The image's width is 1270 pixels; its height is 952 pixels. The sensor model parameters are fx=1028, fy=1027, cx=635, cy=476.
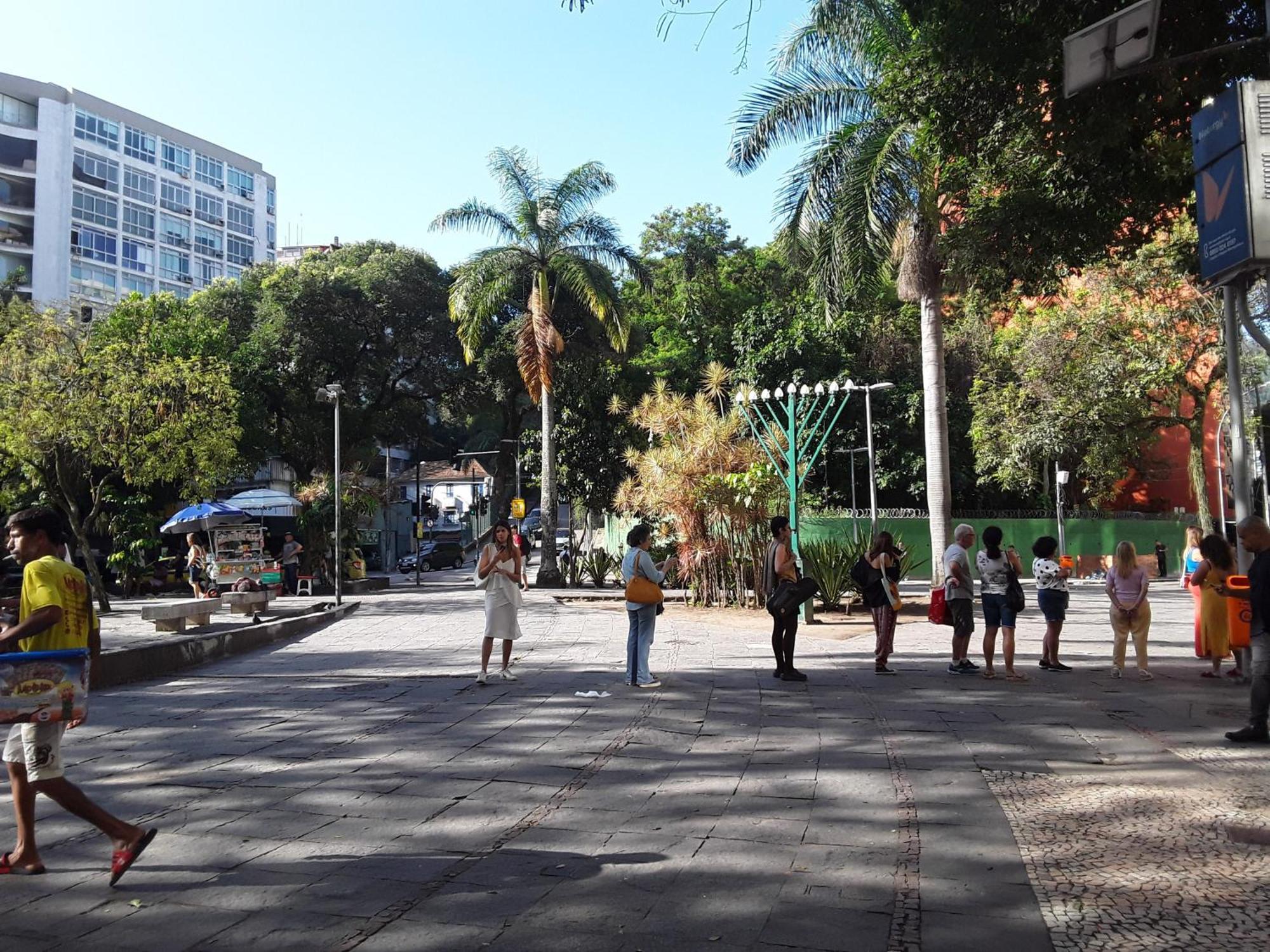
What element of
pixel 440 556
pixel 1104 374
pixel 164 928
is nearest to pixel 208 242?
pixel 440 556

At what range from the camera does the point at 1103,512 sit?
123 ft

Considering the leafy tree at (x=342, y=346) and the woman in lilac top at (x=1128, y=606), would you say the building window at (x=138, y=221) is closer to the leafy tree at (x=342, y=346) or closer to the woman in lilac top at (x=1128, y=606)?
the leafy tree at (x=342, y=346)

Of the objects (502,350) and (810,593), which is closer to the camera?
(810,593)

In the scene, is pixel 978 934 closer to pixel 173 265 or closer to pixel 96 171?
pixel 96 171

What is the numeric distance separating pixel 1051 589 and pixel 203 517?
2089cm

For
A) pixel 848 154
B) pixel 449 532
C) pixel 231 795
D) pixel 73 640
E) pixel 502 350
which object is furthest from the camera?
pixel 449 532

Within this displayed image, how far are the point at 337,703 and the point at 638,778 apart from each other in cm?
397

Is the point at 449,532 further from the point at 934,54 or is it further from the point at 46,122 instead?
the point at 934,54

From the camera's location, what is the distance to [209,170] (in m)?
65.3

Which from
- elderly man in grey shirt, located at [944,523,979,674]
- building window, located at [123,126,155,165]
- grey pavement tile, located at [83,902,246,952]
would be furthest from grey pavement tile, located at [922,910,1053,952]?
building window, located at [123,126,155,165]

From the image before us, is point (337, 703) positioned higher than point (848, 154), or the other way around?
point (848, 154)

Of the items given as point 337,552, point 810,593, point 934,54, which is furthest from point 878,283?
point 337,552

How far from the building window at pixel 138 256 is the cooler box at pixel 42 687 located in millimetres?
60176

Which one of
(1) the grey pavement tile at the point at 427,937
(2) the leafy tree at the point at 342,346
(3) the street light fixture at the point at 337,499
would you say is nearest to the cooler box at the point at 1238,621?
(1) the grey pavement tile at the point at 427,937
